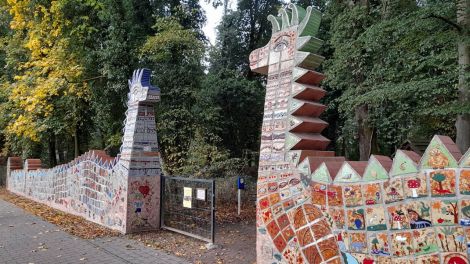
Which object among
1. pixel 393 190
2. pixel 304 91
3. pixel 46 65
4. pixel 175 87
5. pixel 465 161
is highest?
pixel 46 65

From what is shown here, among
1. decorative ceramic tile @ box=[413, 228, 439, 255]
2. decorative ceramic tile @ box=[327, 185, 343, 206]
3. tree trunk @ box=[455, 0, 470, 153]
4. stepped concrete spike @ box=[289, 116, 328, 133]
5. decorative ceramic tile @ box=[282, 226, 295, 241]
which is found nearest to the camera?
decorative ceramic tile @ box=[413, 228, 439, 255]

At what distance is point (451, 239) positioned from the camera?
3859 millimetres

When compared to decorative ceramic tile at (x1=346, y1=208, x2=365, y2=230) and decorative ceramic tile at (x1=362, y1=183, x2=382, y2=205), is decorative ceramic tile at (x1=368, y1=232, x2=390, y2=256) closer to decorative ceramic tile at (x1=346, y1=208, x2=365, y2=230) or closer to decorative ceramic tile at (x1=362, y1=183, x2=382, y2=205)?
decorative ceramic tile at (x1=346, y1=208, x2=365, y2=230)

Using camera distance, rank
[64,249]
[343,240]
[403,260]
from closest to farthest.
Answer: [403,260] → [343,240] → [64,249]

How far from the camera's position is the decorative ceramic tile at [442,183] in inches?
153

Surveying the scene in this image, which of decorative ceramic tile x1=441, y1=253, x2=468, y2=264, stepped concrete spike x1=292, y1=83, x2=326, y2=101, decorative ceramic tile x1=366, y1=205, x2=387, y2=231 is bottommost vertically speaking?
decorative ceramic tile x1=441, y1=253, x2=468, y2=264

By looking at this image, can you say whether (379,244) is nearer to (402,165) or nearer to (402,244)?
(402,244)

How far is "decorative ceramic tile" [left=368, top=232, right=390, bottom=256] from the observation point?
14.4 ft

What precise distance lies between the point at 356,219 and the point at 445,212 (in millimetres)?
1044

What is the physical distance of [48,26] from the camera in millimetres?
15367

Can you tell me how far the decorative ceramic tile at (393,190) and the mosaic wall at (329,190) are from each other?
0.01m

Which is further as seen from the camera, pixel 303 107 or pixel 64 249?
pixel 64 249

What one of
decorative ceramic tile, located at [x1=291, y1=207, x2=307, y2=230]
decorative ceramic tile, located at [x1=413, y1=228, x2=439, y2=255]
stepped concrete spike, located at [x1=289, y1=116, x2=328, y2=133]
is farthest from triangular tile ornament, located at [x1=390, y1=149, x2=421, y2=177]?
stepped concrete spike, located at [x1=289, y1=116, x2=328, y2=133]

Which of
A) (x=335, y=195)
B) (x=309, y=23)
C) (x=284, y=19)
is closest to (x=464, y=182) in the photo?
(x=335, y=195)
